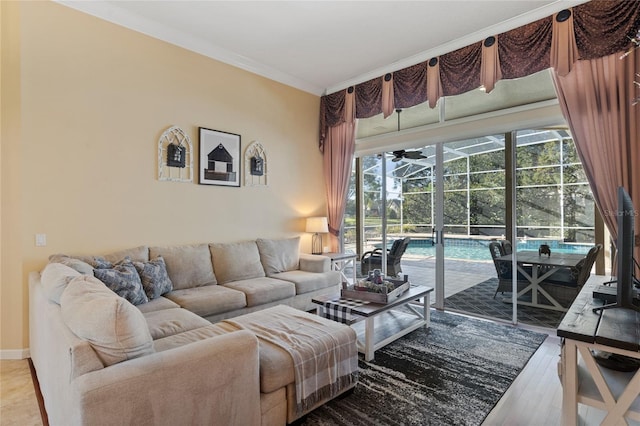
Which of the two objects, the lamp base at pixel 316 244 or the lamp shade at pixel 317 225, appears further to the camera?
the lamp base at pixel 316 244

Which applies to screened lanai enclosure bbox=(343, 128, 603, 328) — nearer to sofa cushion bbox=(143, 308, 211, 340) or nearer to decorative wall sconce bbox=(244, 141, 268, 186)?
decorative wall sconce bbox=(244, 141, 268, 186)

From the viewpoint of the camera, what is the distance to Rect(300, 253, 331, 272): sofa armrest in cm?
451

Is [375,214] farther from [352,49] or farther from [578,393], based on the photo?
[578,393]

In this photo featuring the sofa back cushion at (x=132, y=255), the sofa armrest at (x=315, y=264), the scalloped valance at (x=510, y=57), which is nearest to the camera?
the scalloped valance at (x=510, y=57)

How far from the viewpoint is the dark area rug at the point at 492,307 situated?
12.1ft

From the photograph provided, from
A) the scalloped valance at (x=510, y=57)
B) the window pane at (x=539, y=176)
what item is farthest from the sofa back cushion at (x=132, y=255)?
the window pane at (x=539, y=176)

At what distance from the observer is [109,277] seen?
108 inches

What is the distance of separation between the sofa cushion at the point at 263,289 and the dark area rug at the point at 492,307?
224 centimetres

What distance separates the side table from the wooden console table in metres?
3.25

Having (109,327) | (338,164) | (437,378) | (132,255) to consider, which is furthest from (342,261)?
(109,327)

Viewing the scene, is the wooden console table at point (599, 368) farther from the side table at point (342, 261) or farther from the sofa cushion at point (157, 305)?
the side table at point (342, 261)

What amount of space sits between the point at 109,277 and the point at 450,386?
291cm

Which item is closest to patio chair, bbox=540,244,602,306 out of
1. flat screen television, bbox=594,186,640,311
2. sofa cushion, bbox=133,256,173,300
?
flat screen television, bbox=594,186,640,311

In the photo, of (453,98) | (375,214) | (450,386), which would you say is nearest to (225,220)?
(375,214)
